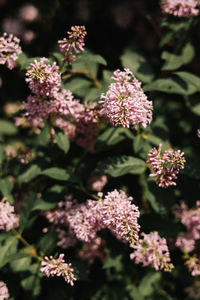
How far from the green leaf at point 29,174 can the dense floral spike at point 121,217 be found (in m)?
0.66

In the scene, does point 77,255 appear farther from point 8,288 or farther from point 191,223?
point 191,223

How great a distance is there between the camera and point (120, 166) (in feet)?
7.15

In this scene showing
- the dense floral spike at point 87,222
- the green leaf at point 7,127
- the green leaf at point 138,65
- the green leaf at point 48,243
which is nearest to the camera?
the dense floral spike at point 87,222

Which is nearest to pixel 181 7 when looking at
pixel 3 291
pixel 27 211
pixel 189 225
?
pixel 189 225

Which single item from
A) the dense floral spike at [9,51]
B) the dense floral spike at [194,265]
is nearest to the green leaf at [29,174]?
the dense floral spike at [9,51]

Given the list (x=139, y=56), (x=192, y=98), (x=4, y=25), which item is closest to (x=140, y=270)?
(x=192, y=98)

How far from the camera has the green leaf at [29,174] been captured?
237cm

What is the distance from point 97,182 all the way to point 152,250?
Answer: 1.94 feet

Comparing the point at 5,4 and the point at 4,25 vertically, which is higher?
the point at 5,4

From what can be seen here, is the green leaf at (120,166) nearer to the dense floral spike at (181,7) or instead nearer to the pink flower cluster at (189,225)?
the pink flower cluster at (189,225)

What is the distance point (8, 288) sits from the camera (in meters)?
2.33

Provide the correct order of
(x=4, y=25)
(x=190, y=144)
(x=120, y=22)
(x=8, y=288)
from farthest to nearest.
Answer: (x=4, y=25) → (x=120, y=22) → (x=190, y=144) → (x=8, y=288)

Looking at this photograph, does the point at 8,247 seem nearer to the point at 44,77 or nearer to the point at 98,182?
the point at 98,182

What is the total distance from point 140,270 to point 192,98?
1.38m
